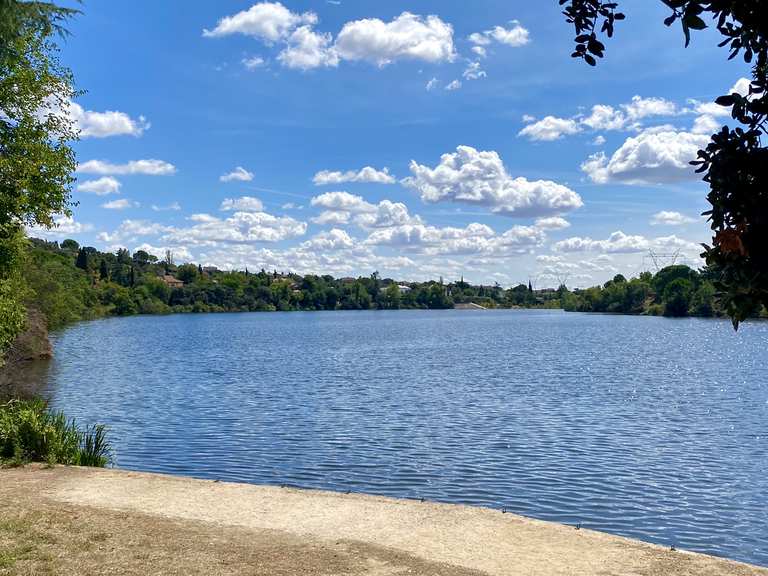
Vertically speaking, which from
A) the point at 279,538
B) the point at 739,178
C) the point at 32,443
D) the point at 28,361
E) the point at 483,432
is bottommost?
the point at 483,432

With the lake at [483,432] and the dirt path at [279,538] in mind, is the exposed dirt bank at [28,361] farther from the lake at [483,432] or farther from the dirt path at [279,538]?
the dirt path at [279,538]

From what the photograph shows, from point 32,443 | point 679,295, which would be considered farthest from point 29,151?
point 679,295

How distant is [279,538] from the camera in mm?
12602

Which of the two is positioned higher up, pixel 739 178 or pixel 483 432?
pixel 739 178

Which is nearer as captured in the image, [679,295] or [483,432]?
[483,432]

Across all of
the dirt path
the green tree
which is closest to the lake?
the dirt path

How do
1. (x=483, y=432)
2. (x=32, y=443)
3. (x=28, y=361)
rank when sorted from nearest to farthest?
(x=32, y=443), (x=483, y=432), (x=28, y=361)

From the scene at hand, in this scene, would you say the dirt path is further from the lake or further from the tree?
the tree

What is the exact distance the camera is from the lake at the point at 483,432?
19922mm

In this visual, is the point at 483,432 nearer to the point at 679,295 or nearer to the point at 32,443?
the point at 32,443

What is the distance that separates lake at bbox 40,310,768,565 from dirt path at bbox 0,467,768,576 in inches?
180

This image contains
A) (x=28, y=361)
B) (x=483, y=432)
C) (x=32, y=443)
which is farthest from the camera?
(x=28, y=361)

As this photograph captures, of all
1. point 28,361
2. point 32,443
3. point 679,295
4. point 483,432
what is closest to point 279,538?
point 32,443

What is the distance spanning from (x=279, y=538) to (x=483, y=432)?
1837 cm
